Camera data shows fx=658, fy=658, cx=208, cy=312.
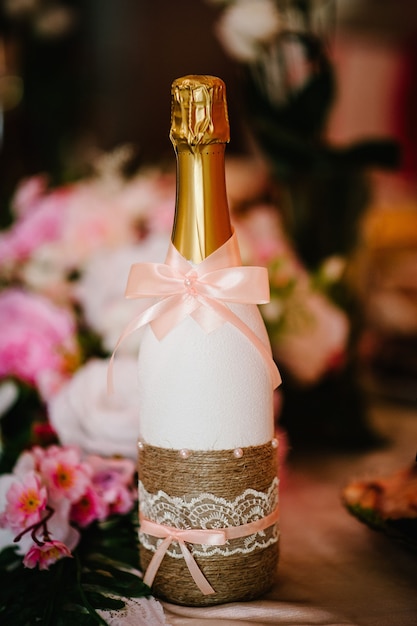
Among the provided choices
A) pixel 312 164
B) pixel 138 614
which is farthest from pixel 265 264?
pixel 138 614

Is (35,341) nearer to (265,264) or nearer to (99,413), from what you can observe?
(99,413)

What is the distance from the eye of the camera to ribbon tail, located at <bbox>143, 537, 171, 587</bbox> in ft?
1.50

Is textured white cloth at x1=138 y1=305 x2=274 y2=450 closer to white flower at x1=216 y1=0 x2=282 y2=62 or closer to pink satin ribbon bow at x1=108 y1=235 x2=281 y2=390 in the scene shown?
pink satin ribbon bow at x1=108 y1=235 x2=281 y2=390

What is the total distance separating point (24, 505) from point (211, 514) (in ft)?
0.49

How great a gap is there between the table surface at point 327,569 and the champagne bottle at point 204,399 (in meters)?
0.03

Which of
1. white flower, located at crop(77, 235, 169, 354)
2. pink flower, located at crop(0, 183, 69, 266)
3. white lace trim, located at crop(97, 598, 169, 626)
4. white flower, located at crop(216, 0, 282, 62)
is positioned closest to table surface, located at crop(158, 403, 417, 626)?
white lace trim, located at crop(97, 598, 169, 626)

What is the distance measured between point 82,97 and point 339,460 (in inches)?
51.1

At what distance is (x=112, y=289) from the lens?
2.44ft

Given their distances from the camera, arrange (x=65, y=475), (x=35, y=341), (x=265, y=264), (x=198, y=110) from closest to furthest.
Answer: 1. (x=198, y=110)
2. (x=65, y=475)
3. (x=35, y=341)
4. (x=265, y=264)

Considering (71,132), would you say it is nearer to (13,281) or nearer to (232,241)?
(13,281)

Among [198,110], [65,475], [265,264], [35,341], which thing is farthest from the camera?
[265,264]

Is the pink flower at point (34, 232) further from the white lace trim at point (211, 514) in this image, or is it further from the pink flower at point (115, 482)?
the white lace trim at point (211, 514)

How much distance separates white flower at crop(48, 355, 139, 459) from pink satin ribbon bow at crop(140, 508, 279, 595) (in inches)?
5.1

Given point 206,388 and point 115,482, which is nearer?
point 206,388
